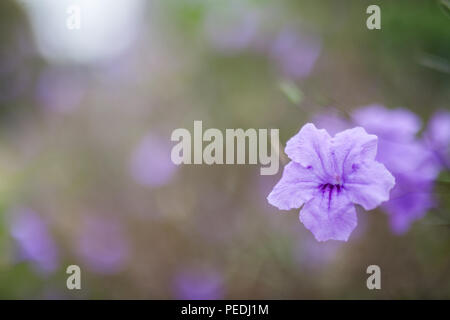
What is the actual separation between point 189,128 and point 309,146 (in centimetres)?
150

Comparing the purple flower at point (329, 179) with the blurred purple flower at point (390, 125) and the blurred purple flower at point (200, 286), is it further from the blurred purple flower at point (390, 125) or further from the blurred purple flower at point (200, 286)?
the blurred purple flower at point (200, 286)

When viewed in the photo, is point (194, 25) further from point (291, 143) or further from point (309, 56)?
point (291, 143)

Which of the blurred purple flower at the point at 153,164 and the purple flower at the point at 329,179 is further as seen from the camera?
the blurred purple flower at the point at 153,164

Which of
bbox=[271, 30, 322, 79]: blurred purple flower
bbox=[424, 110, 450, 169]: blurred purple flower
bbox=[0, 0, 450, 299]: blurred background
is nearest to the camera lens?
bbox=[424, 110, 450, 169]: blurred purple flower

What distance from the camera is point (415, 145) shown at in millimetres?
958

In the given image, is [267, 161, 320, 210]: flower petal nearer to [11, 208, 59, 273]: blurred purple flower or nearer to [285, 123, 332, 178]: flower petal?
[285, 123, 332, 178]: flower petal

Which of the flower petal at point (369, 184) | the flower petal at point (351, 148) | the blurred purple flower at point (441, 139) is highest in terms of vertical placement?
the blurred purple flower at point (441, 139)

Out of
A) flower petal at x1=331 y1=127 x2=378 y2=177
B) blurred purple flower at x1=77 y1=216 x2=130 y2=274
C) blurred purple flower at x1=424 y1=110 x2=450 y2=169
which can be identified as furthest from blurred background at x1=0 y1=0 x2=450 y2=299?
flower petal at x1=331 y1=127 x2=378 y2=177

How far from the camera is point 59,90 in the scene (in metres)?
A: 2.64

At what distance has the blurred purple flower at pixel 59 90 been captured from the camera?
2.55 metres

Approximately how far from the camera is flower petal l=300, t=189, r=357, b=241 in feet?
2.24

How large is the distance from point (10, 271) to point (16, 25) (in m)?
1.54

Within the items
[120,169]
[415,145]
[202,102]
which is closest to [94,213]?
[120,169]

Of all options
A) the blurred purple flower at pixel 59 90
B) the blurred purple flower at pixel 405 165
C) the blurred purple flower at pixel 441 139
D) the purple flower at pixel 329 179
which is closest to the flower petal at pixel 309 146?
the purple flower at pixel 329 179
